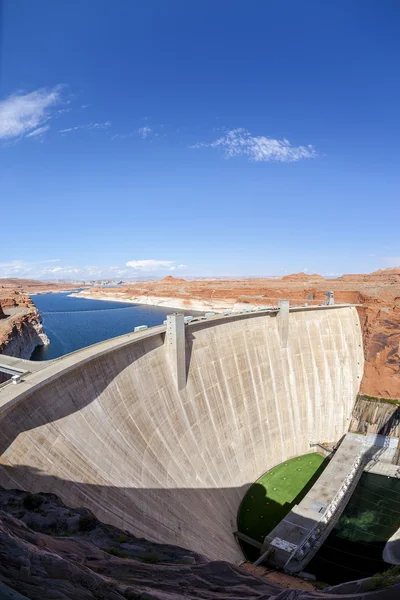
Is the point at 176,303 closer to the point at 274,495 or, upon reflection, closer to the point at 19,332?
the point at 19,332

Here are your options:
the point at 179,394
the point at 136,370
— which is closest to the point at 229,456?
the point at 179,394

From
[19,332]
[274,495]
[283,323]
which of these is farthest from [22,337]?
[274,495]

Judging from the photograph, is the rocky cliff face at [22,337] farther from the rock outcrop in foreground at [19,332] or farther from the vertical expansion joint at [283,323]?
the vertical expansion joint at [283,323]

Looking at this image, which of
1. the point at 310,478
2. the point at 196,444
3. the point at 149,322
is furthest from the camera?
the point at 149,322

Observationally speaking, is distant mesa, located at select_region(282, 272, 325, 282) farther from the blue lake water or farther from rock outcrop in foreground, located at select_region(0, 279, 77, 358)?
rock outcrop in foreground, located at select_region(0, 279, 77, 358)

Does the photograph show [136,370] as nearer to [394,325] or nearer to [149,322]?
[394,325]

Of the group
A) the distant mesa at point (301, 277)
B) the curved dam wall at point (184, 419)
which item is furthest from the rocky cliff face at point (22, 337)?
the distant mesa at point (301, 277)
